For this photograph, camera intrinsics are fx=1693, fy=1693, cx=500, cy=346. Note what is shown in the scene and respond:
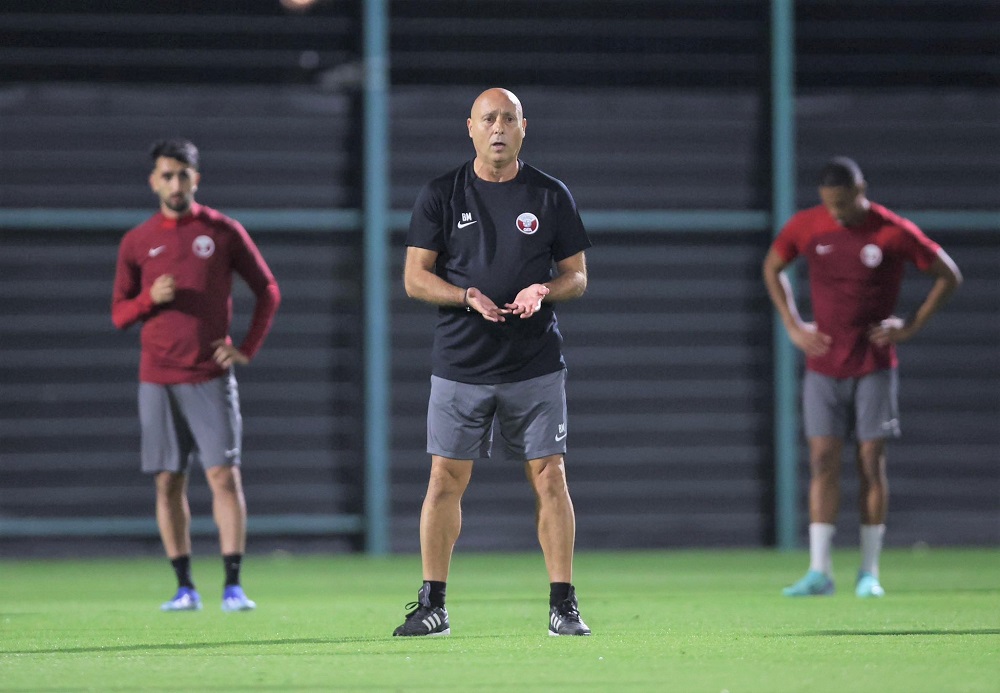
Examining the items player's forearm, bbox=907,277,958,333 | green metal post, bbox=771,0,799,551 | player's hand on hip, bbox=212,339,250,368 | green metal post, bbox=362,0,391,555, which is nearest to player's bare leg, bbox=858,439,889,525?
player's forearm, bbox=907,277,958,333

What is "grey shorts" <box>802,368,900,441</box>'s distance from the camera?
7.82 m

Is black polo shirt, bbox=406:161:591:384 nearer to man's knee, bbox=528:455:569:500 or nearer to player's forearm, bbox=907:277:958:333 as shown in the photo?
man's knee, bbox=528:455:569:500

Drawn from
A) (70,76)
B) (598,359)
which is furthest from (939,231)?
(70,76)

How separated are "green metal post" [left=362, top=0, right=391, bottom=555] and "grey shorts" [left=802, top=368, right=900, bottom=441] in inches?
158

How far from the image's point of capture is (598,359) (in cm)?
1163

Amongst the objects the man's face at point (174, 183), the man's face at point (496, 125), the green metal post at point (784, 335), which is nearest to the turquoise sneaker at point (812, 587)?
the man's face at point (496, 125)

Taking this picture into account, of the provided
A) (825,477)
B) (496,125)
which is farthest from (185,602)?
(825,477)

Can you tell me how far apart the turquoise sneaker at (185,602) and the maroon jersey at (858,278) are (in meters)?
3.01

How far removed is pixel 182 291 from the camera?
24.0 ft

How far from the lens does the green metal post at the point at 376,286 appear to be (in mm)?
11234

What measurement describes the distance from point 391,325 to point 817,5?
12.3 feet

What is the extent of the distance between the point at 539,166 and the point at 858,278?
4062mm

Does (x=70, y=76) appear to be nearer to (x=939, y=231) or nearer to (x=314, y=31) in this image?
(x=314, y=31)

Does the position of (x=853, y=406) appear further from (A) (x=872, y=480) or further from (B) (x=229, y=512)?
(B) (x=229, y=512)
